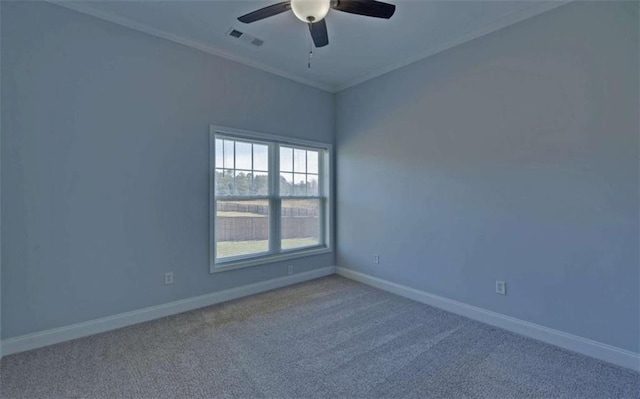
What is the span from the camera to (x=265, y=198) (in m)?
4.09

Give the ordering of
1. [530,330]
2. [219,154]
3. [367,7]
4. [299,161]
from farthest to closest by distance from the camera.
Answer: [299,161]
[219,154]
[530,330]
[367,7]

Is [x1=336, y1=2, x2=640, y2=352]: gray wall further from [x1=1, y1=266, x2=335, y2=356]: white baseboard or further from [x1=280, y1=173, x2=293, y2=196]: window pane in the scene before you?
[x1=1, y1=266, x2=335, y2=356]: white baseboard

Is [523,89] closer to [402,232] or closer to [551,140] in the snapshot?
[551,140]

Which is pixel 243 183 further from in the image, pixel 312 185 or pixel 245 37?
pixel 245 37

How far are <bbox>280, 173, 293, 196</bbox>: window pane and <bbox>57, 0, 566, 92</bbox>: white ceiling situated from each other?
1464 millimetres

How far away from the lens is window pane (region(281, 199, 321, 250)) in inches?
171

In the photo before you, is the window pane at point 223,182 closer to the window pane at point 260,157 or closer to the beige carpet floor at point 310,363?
the window pane at point 260,157

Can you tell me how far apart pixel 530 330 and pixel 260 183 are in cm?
333

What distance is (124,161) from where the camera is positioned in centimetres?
294

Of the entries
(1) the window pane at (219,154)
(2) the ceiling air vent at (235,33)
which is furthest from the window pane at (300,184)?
(2) the ceiling air vent at (235,33)

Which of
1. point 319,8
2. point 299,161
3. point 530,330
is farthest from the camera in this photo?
point 299,161

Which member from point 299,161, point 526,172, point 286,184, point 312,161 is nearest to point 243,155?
point 286,184

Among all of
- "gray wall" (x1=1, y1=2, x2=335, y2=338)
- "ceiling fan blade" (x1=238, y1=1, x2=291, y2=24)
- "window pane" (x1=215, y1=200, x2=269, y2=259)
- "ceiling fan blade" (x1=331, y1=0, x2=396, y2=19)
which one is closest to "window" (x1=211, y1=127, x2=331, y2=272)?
"window pane" (x1=215, y1=200, x2=269, y2=259)

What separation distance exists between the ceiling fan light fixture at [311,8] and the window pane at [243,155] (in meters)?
2.01
